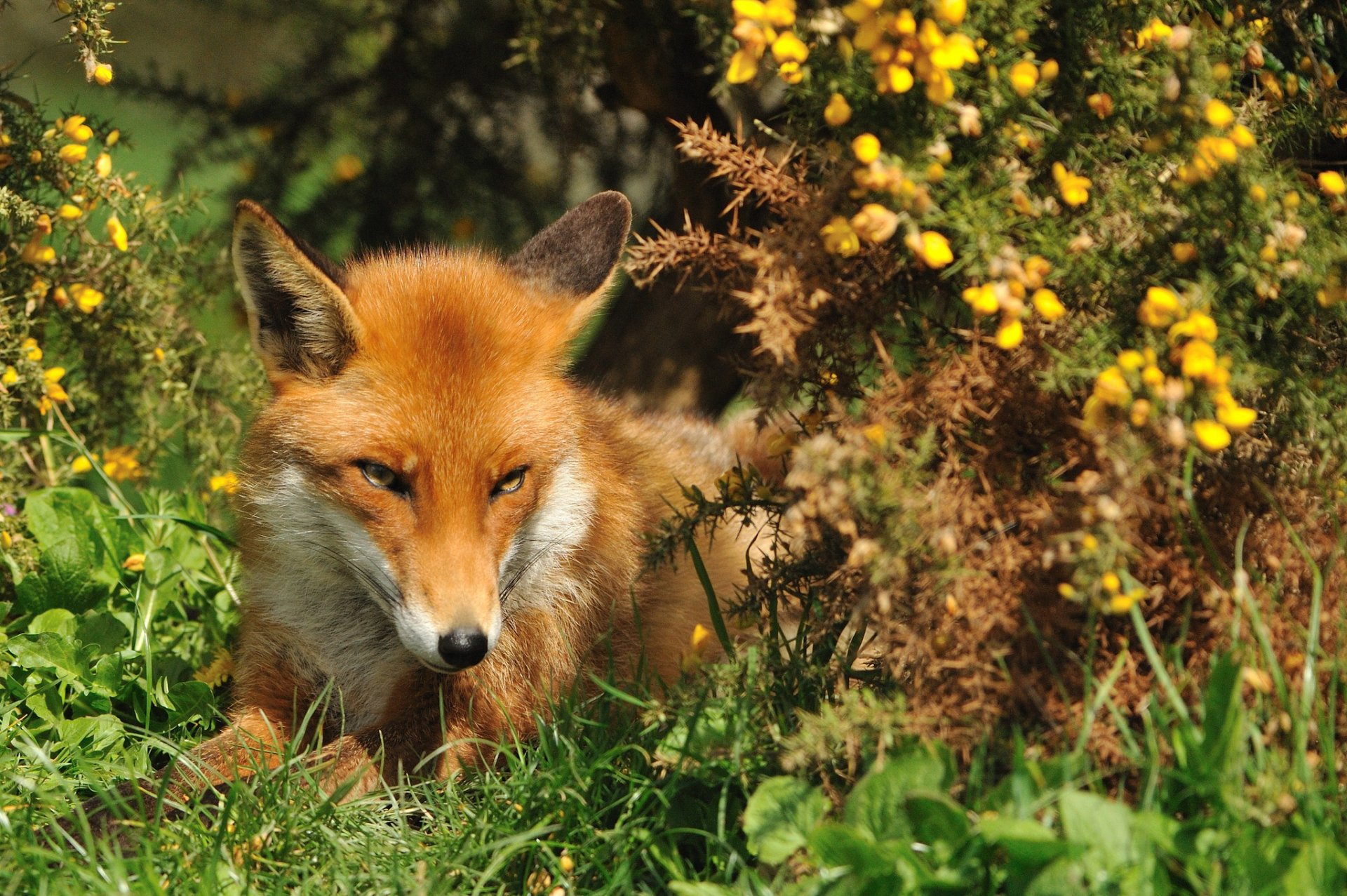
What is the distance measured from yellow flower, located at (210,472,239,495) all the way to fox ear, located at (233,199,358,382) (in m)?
0.54

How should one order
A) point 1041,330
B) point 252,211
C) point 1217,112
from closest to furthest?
point 1217,112 < point 1041,330 < point 252,211

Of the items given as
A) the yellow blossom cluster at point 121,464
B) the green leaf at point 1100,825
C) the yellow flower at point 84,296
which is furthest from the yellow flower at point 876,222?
the yellow blossom cluster at point 121,464

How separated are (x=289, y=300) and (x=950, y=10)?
77.7 inches

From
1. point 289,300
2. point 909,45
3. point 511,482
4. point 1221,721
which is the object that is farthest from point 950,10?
point 289,300

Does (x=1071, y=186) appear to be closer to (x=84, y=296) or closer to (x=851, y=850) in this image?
(x=851, y=850)

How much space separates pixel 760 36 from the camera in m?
2.27

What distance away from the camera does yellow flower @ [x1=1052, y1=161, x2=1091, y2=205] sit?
232 cm

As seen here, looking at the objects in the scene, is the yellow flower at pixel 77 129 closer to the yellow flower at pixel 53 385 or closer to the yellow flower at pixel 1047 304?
the yellow flower at pixel 53 385

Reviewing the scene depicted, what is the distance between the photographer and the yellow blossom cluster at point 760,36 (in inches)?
88.8

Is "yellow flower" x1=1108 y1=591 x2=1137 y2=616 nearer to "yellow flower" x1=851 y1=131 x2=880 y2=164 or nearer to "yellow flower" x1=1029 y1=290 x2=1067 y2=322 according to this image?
"yellow flower" x1=1029 y1=290 x2=1067 y2=322

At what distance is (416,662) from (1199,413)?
7.39 feet

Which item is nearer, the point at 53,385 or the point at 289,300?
the point at 289,300

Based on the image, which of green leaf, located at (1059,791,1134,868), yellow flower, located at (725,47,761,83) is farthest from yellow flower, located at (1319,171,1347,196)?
green leaf, located at (1059,791,1134,868)

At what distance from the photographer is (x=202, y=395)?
498cm
